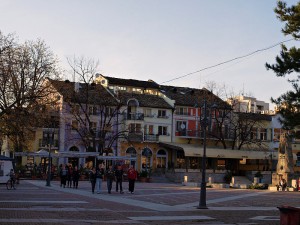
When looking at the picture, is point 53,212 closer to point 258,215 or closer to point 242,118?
point 258,215

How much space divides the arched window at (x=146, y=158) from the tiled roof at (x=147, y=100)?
644cm

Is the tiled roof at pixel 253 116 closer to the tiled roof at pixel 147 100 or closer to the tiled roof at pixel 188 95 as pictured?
the tiled roof at pixel 188 95

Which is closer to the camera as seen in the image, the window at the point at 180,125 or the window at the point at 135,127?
the window at the point at 135,127

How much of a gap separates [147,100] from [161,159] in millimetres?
8785

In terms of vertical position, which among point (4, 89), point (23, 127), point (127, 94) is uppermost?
point (127, 94)

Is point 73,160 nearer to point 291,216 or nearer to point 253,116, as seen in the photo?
point 253,116

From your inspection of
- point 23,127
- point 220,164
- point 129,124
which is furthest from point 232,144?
point 23,127

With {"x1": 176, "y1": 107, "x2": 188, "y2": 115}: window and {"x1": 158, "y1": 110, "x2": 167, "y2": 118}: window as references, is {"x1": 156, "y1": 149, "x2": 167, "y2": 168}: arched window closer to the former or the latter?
{"x1": 158, "y1": 110, "x2": 167, "y2": 118}: window

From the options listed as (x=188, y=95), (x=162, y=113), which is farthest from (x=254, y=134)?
(x=162, y=113)

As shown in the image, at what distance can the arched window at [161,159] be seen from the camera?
72000 millimetres

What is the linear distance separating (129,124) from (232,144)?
1587 cm

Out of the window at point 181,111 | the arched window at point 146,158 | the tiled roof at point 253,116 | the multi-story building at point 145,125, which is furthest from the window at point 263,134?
the arched window at point 146,158

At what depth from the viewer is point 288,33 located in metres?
19.5

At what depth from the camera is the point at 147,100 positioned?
74312 millimetres
